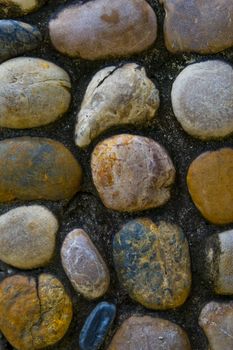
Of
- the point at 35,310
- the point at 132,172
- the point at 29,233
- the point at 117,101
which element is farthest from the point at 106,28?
the point at 35,310

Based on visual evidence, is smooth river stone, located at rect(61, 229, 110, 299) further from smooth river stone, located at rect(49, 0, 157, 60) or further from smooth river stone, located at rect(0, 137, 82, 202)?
smooth river stone, located at rect(49, 0, 157, 60)

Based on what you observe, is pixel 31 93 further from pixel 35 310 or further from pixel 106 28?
pixel 35 310

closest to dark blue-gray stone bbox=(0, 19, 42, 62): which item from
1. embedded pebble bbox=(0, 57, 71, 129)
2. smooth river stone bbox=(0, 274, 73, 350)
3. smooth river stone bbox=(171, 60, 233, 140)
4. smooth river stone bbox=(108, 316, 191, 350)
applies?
embedded pebble bbox=(0, 57, 71, 129)

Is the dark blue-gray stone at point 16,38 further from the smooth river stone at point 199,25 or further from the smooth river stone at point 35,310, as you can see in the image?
the smooth river stone at point 35,310

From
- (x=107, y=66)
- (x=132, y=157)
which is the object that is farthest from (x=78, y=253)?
(x=107, y=66)

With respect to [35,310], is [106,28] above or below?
above

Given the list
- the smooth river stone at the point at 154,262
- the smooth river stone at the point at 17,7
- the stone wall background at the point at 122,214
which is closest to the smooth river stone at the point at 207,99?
the stone wall background at the point at 122,214
